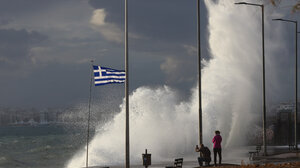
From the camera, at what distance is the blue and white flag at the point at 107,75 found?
1036 inches

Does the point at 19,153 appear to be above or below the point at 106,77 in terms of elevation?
below

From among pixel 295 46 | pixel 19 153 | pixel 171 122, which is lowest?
pixel 19 153

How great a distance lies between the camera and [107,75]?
1064 inches

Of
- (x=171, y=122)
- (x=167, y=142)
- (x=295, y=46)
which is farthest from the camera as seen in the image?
(x=171, y=122)

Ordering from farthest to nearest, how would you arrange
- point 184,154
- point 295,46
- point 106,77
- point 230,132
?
point 230,132 → point 184,154 → point 295,46 → point 106,77

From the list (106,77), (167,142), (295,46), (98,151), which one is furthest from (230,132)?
(106,77)

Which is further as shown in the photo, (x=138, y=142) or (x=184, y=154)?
(x=138, y=142)

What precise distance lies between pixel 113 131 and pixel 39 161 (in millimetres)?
21101

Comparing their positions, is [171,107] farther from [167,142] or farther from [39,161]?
[39,161]

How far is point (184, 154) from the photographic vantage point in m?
51.8

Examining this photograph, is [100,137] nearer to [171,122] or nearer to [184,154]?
[171,122]

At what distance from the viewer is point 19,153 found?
93312 millimetres

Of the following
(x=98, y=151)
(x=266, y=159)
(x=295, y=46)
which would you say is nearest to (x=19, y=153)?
(x=98, y=151)

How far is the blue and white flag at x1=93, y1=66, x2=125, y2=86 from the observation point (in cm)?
2633
